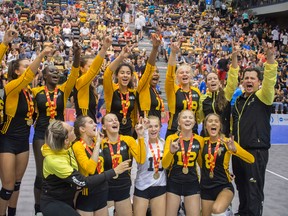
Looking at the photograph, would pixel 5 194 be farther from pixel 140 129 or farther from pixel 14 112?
pixel 140 129

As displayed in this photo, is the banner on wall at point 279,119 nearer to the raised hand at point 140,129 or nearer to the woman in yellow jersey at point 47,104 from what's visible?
the woman in yellow jersey at point 47,104

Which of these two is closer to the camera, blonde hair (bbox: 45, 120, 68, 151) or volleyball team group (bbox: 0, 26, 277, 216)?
blonde hair (bbox: 45, 120, 68, 151)

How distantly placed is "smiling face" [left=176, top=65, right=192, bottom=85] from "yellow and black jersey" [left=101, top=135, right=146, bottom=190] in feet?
4.31

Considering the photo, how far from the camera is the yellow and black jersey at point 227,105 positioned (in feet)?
19.7

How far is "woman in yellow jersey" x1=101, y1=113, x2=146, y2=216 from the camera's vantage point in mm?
5016

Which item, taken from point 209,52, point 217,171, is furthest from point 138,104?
point 209,52

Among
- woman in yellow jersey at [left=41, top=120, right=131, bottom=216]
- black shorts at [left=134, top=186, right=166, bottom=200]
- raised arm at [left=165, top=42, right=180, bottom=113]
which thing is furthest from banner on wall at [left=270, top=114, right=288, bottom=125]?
woman in yellow jersey at [left=41, top=120, right=131, bottom=216]

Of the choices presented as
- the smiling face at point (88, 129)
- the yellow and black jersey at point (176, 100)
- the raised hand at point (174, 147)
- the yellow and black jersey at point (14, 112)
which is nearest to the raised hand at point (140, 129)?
the raised hand at point (174, 147)

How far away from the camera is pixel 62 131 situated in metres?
→ 4.46

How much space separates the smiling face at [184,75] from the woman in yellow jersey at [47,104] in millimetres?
1365

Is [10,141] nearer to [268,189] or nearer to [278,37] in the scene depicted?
[268,189]

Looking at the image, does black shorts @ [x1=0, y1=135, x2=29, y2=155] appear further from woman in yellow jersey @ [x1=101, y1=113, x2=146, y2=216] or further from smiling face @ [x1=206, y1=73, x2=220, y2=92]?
smiling face @ [x1=206, y1=73, x2=220, y2=92]

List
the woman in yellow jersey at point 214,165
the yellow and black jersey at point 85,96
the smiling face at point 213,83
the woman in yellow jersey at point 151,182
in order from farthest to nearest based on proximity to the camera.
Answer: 1. the smiling face at point 213,83
2. the yellow and black jersey at point 85,96
3. the woman in yellow jersey at point 214,165
4. the woman in yellow jersey at point 151,182

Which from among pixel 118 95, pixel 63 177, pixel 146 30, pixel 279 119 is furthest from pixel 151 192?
pixel 146 30
